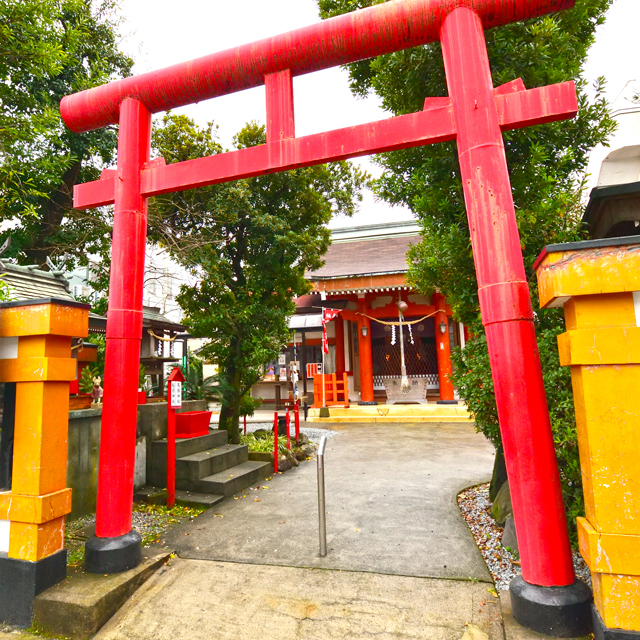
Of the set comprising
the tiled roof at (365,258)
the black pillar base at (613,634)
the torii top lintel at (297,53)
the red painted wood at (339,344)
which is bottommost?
the black pillar base at (613,634)

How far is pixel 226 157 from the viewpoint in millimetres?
3480

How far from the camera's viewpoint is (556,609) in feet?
7.38

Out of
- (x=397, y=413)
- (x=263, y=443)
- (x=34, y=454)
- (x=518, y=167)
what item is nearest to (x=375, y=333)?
(x=397, y=413)

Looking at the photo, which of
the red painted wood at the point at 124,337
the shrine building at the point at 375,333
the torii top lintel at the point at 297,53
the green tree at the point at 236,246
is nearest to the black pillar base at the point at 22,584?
the red painted wood at the point at 124,337

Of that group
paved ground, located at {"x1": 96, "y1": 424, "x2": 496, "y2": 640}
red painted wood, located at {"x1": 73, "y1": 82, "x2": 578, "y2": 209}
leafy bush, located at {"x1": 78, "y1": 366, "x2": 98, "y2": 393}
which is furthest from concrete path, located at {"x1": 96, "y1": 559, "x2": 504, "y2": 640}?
leafy bush, located at {"x1": 78, "y1": 366, "x2": 98, "y2": 393}

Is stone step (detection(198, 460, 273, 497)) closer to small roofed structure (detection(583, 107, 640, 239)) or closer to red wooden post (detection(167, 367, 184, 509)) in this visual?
red wooden post (detection(167, 367, 184, 509))

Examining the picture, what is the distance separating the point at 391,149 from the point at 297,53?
3.91 feet

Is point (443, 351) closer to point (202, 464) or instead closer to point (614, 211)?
point (614, 211)

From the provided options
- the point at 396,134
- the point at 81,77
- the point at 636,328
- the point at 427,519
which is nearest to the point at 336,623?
the point at 427,519

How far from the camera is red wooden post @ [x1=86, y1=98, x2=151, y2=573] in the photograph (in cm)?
322

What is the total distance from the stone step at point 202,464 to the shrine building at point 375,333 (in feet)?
19.8

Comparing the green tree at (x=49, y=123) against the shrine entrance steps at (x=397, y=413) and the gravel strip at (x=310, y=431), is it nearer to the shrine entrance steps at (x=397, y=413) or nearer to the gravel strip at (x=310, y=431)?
the gravel strip at (x=310, y=431)

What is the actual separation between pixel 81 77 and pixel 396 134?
25.7 ft

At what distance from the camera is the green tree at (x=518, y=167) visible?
371 centimetres
